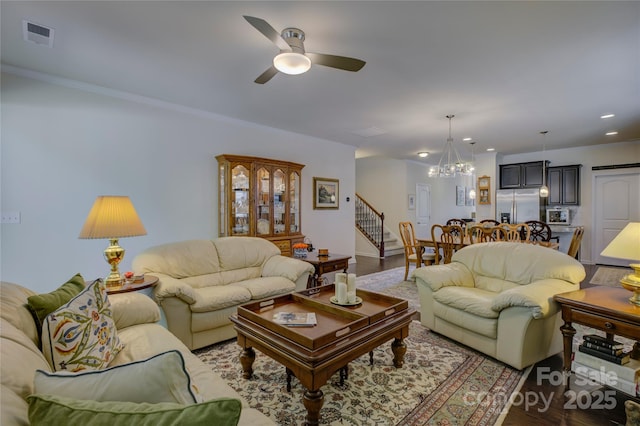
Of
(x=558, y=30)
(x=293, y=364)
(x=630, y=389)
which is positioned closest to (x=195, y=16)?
(x=293, y=364)

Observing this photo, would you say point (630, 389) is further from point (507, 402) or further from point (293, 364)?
point (293, 364)

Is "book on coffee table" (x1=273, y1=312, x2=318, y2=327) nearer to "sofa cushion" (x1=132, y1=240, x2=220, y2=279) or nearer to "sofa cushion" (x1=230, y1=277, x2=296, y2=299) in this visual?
"sofa cushion" (x1=230, y1=277, x2=296, y2=299)

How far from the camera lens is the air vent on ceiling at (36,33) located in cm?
239

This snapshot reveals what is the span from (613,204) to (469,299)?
21.8 ft

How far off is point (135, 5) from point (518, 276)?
392cm

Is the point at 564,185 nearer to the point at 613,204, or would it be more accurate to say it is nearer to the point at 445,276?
the point at 613,204

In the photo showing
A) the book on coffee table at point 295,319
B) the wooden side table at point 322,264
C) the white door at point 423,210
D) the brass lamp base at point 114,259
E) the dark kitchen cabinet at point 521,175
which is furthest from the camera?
the white door at point 423,210

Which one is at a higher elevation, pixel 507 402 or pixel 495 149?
pixel 495 149

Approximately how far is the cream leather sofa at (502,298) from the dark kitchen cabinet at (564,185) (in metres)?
5.54

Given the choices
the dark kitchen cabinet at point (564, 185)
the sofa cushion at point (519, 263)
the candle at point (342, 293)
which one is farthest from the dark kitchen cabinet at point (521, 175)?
the candle at point (342, 293)

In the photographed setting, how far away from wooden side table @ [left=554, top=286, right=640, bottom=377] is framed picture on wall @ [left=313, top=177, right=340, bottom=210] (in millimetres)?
4347

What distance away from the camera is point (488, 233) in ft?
14.5

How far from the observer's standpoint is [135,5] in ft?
6.96

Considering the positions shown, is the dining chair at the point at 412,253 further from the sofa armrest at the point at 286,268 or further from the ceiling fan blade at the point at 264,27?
the ceiling fan blade at the point at 264,27
